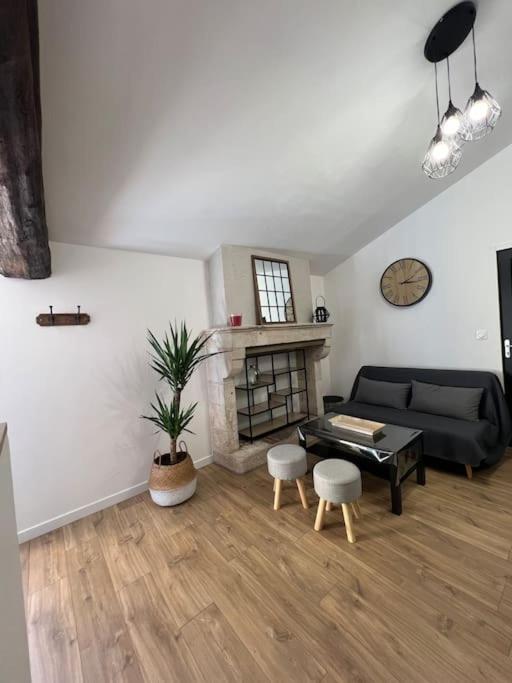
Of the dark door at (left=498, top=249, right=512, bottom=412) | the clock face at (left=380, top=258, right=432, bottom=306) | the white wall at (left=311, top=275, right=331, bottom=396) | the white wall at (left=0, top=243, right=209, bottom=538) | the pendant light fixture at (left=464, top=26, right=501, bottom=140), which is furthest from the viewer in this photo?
the white wall at (left=311, top=275, right=331, bottom=396)

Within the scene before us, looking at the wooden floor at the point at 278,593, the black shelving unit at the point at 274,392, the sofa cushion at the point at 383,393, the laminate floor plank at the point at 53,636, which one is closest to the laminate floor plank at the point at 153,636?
the wooden floor at the point at 278,593

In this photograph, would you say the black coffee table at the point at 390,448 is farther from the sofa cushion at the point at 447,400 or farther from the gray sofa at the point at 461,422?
the sofa cushion at the point at 447,400

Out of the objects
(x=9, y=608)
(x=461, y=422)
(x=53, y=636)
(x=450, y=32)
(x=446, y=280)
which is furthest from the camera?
(x=446, y=280)

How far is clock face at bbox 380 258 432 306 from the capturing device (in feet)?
11.1

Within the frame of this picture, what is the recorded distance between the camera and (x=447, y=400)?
2.90 m

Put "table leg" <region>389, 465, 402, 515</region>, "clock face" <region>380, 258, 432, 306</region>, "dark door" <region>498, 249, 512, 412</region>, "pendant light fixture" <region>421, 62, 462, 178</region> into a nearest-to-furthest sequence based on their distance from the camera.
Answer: "pendant light fixture" <region>421, 62, 462, 178</region>
"table leg" <region>389, 465, 402, 515</region>
"dark door" <region>498, 249, 512, 412</region>
"clock face" <region>380, 258, 432, 306</region>

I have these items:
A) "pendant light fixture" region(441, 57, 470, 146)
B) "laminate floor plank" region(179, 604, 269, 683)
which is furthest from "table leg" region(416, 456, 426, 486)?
"pendant light fixture" region(441, 57, 470, 146)

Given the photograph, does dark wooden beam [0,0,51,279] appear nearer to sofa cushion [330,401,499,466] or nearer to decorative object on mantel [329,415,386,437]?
decorative object on mantel [329,415,386,437]

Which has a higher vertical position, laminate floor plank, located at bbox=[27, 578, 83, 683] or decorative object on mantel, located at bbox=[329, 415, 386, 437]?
decorative object on mantel, located at bbox=[329, 415, 386, 437]

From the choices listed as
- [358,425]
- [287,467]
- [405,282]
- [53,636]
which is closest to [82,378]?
[53,636]

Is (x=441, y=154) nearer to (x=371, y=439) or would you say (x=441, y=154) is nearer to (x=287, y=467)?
(x=371, y=439)

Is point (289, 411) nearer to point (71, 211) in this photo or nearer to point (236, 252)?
point (236, 252)

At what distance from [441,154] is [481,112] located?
258mm

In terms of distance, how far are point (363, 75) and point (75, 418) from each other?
323 centimetres
